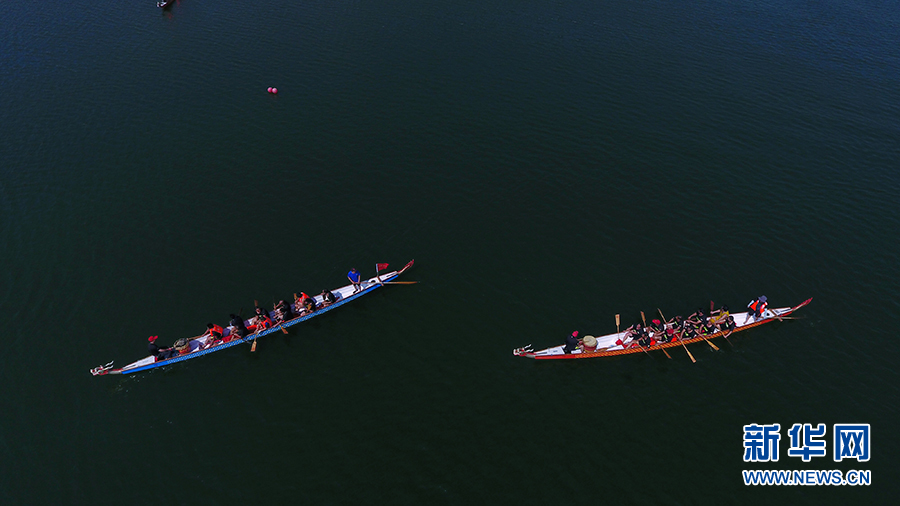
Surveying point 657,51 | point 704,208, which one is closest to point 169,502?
point 704,208

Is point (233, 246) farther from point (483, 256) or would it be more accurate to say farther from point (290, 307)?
point (483, 256)

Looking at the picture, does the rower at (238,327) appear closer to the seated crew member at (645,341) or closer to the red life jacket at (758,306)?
the seated crew member at (645,341)

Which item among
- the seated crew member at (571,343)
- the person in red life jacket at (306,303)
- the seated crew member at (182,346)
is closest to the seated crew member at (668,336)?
the seated crew member at (571,343)

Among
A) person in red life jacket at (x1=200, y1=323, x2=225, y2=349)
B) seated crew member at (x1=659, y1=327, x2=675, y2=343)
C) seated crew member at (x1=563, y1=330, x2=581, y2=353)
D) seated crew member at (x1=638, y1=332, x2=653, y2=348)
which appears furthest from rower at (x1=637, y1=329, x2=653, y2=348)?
person in red life jacket at (x1=200, y1=323, x2=225, y2=349)

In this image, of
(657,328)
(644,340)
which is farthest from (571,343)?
(657,328)

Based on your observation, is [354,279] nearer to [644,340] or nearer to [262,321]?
[262,321]

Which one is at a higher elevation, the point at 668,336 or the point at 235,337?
the point at 668,336
